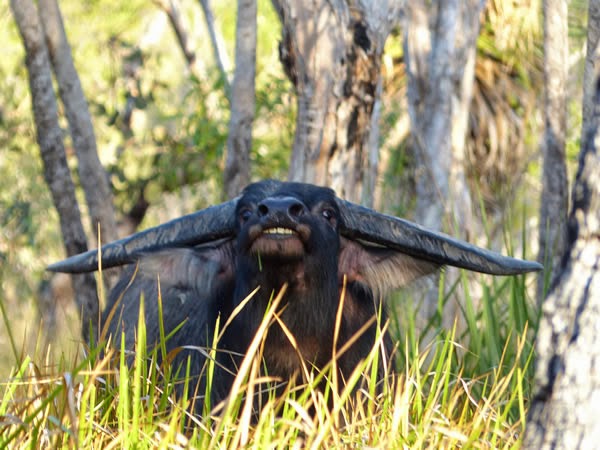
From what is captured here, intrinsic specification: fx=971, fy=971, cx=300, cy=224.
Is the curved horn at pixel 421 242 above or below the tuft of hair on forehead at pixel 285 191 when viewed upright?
below

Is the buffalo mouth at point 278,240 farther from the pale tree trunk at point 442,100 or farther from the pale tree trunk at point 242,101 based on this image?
the pale tree trunk at point 442,100

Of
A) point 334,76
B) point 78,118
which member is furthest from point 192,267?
point 78,118

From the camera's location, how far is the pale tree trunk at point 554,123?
653cm

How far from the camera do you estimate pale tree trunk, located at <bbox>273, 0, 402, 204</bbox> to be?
229 inches

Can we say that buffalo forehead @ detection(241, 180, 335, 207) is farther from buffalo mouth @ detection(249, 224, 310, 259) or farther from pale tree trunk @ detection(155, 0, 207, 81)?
pale tree trunk @ detection(155, 0, 207, 81)

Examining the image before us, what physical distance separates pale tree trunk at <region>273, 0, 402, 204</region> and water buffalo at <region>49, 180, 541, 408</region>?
116 cm

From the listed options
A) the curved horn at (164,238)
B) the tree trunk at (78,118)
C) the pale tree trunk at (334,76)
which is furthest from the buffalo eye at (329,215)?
the tree trunk at (78,118)

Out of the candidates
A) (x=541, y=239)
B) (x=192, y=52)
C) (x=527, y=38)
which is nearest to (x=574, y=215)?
(x=541, y=239)

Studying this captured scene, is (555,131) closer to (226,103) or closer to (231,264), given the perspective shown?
(231,264)

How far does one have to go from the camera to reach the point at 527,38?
557 inches

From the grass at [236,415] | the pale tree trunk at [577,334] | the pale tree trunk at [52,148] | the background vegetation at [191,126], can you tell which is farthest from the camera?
the background vegetation at [191,126]

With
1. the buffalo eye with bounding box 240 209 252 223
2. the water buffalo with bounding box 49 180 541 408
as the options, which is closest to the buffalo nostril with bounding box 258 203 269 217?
the water buffalo with bounding box 49 180 541 408

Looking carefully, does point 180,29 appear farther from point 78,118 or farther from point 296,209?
point 296,209

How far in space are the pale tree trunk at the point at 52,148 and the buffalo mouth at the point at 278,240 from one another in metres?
2.93
